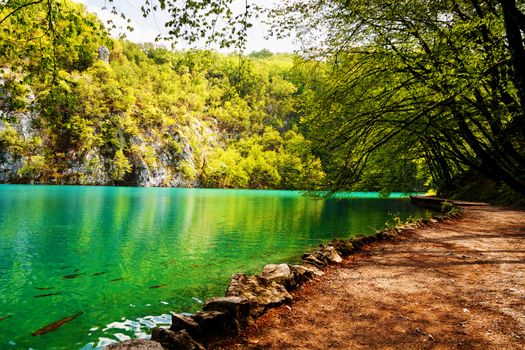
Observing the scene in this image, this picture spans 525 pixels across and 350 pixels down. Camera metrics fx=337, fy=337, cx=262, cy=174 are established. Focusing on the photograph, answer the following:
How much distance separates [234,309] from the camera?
185 inches

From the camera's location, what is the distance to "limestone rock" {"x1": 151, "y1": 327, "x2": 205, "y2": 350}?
3.76 m

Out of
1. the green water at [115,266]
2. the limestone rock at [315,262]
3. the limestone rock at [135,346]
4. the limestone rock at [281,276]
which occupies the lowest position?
the green water at [115,266]

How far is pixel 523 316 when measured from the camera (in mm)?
4781

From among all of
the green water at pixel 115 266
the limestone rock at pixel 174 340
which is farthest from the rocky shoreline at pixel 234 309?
the green water at pixel 115 266

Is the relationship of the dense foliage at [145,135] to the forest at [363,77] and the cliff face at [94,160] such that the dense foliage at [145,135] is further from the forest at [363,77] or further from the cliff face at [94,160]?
the forest at [363,77]

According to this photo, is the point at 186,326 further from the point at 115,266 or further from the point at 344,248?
the point at 115,266

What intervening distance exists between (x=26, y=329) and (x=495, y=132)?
12.1 m

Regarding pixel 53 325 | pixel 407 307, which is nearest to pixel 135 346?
pixel 407 307

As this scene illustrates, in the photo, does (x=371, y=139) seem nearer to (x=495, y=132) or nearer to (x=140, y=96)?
(x=495, y=132)

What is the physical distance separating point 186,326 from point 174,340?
0.48 metres

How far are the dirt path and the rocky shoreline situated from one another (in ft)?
0.61

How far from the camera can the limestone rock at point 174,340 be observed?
3.76m

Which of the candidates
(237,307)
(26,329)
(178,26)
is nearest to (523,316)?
(237,307)

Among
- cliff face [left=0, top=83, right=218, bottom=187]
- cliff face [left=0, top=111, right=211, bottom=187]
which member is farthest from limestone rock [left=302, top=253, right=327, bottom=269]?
cliff face [left=0, top=83, right=218, bottom=187]
